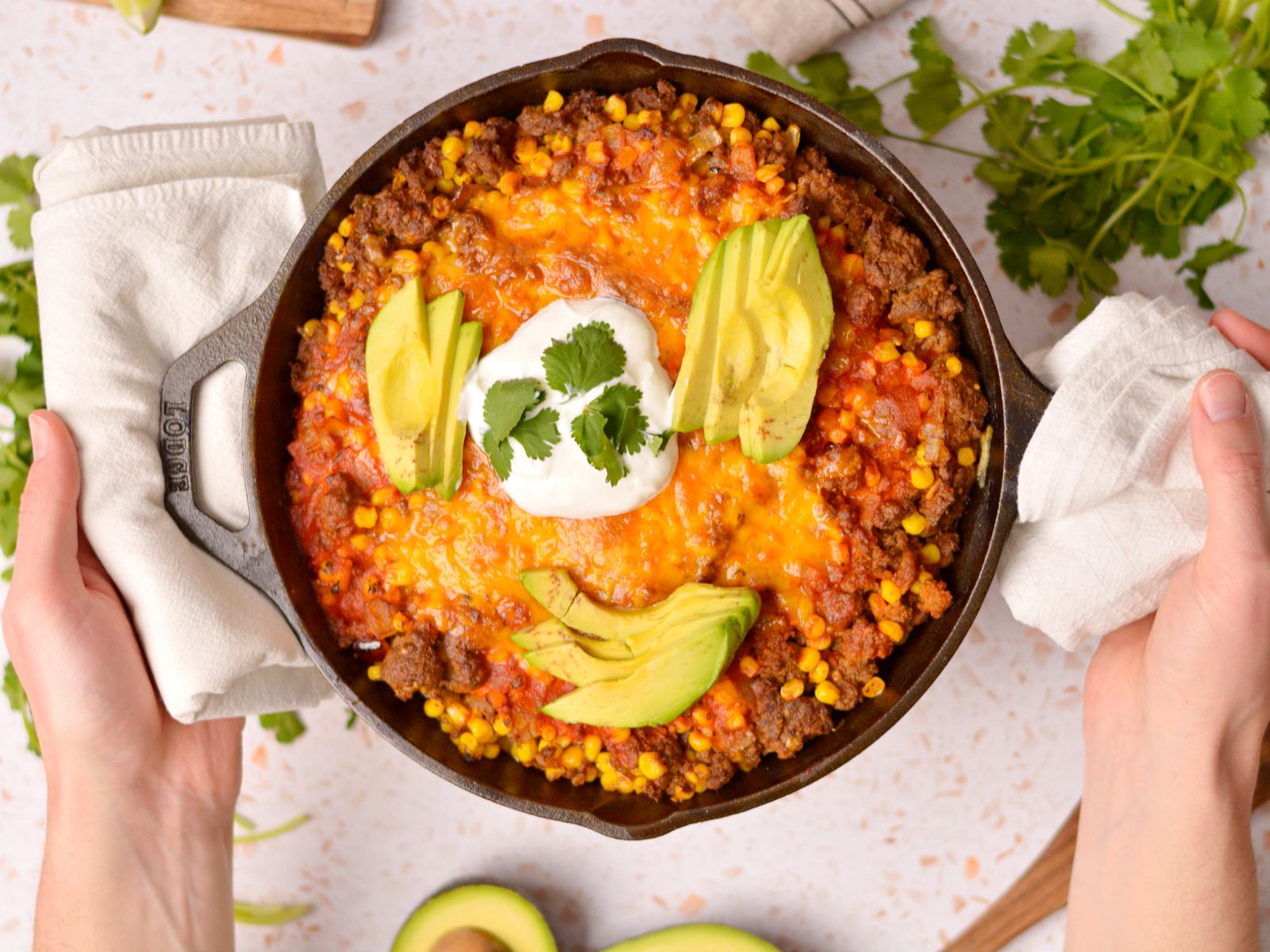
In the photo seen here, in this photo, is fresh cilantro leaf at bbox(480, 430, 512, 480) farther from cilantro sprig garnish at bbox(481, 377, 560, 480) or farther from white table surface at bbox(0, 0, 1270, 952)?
white table surface at bbox(0, 0, 1270, 952)

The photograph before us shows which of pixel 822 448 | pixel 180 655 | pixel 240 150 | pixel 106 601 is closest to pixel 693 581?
pixel 822 448

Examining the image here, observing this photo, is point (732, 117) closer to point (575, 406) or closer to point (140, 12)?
point (575, 406)

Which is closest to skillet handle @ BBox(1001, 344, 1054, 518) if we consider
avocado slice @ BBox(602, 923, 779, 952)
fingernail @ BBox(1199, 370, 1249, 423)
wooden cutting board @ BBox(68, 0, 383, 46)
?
fingernail @ BBox(1199, 370, 1249, 423)

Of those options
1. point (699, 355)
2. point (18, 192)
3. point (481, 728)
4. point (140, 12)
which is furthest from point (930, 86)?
point (18, 192)

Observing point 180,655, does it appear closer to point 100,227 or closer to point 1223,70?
point 100,227

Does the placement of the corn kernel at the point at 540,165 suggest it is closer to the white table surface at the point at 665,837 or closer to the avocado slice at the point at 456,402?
the avocado slice at the point at 456,402

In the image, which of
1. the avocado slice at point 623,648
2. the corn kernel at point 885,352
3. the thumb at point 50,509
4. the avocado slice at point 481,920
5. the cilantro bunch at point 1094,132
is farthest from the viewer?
the avocado slice at point 481,920

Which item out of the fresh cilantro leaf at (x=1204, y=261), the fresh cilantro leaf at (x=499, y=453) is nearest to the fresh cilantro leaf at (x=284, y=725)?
the fresh cilantro leaf at (x=499, y=453)
